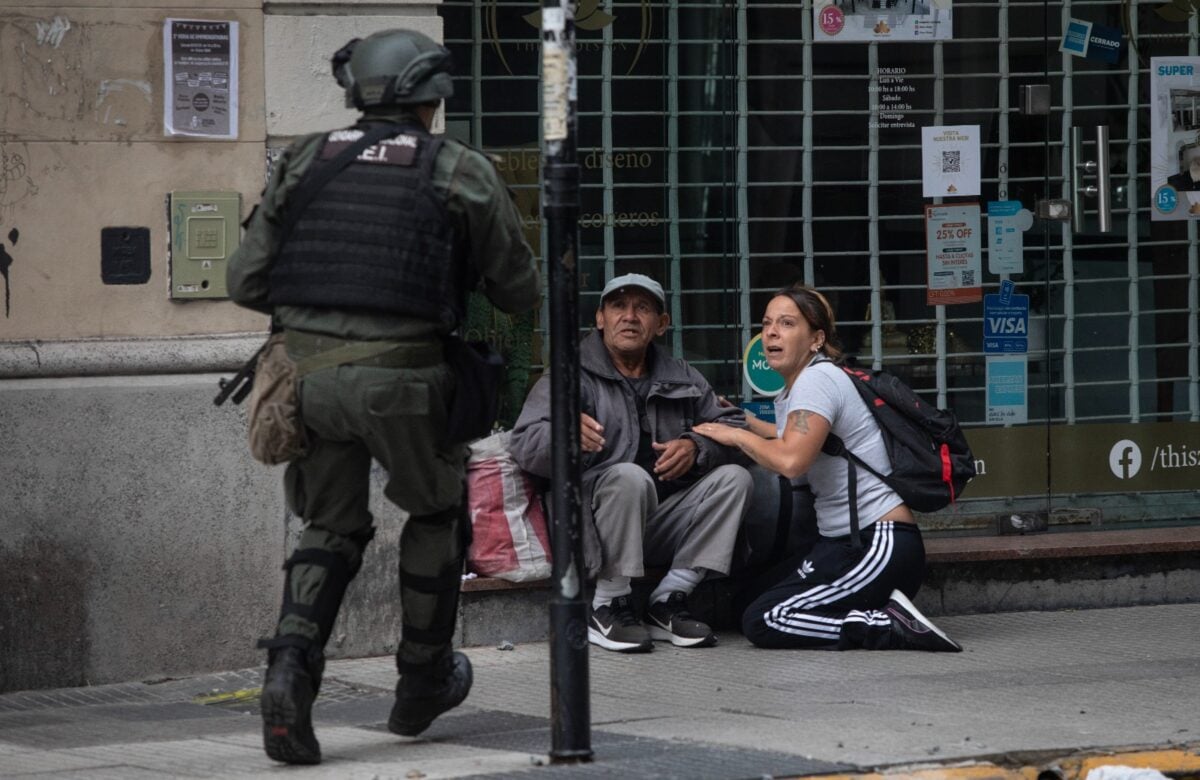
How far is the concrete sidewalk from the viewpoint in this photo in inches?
193

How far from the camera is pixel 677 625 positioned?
691 centimetres

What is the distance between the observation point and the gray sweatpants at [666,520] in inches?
266

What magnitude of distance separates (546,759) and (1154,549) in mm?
3787

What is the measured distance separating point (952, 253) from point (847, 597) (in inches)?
73.5

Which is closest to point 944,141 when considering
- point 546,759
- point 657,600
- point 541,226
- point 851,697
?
point 541,226

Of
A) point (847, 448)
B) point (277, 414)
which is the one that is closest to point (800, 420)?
point (847, 448)

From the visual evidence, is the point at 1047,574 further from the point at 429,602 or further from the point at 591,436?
the point at 429,602

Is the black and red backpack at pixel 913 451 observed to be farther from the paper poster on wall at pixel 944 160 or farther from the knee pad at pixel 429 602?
the knee pad at pixel 429 602

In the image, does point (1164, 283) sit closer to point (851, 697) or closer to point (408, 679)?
point (851, 697)

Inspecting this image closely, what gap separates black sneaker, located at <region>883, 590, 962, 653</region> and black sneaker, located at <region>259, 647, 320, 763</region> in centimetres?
267

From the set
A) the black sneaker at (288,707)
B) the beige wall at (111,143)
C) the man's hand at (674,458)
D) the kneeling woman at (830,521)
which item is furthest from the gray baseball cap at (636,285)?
Result: the black sneaker at (288,707)

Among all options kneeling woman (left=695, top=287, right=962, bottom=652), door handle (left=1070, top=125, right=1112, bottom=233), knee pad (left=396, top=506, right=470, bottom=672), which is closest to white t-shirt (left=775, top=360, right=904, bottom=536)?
kneeling woman (left=695, top=287, right=962, bottom=652)

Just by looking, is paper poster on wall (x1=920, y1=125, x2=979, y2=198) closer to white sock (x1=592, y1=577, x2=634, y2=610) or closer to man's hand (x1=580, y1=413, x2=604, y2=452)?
man's hand (x1=580, y1=413, x2=604, y2=452)

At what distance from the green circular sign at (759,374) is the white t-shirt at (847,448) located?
0.86 metres
